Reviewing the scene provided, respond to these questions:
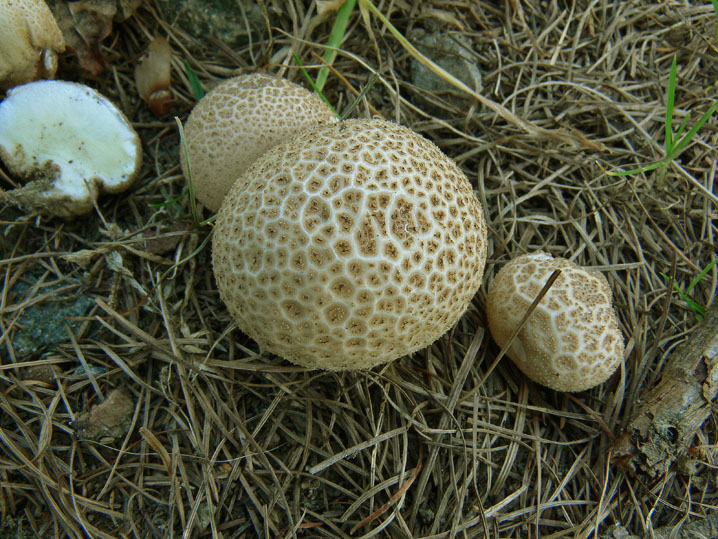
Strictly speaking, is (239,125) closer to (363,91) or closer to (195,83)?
(363,91)

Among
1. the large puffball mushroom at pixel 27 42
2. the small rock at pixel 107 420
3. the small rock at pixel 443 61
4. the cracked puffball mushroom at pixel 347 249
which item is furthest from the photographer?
the small rock at pixel 443 61

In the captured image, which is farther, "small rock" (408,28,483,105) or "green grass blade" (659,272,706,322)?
"small rock" (408,28,483,105)

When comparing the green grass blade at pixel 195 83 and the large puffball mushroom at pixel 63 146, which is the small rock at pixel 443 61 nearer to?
the green grass blade at pixel 195 83

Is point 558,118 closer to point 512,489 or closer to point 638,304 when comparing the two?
point 638,304

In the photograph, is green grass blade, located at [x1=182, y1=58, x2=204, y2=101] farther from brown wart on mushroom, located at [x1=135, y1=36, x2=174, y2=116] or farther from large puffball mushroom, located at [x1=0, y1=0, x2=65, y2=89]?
large puffball mushroom, located at [x1=0, y1=0, x2=65, y2=89]

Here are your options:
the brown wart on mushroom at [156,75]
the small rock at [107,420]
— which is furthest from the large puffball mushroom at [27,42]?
the small rock at [107,420]

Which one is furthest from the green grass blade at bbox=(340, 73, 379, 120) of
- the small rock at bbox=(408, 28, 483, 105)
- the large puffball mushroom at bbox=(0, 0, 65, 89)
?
the large puffball mushroom at bbox=(0, 0, 65, 89)

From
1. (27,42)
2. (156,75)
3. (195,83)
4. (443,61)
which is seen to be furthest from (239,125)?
(443,61)
